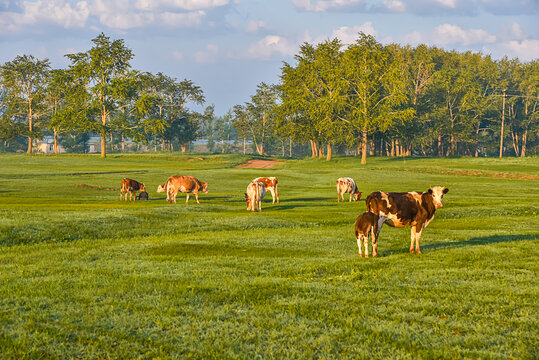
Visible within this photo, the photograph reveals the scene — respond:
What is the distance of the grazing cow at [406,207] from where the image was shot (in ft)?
53.5

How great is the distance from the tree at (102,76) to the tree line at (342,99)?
217mm

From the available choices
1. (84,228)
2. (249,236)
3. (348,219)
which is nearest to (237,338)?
(249,236)

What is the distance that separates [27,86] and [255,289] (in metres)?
127

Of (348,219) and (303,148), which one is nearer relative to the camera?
(348,219)

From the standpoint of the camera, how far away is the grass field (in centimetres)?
844

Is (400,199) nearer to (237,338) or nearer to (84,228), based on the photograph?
(237,338)

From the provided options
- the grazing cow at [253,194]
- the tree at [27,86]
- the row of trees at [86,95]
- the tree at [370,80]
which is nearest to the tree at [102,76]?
the row of trees at [86,95]

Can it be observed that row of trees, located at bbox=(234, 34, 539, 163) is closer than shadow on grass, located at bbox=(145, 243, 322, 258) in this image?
No

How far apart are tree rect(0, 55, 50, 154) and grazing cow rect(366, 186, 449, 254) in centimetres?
11557

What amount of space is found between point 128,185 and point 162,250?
20.9 meters

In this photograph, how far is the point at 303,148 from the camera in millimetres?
193000

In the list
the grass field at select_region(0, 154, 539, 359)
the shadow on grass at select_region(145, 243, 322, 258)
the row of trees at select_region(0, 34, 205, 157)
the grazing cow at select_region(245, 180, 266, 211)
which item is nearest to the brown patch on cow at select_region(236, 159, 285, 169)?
the row of trees at select_region(0, 34, 205, 157)

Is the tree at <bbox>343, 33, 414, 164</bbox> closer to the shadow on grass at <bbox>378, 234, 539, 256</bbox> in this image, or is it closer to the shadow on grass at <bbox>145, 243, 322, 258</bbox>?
the shadow on grass at <bbox>378, 234, 539, 256</bbox>

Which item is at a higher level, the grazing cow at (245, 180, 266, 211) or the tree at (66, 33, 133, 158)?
the tree at (66, 33, 133, 158)
